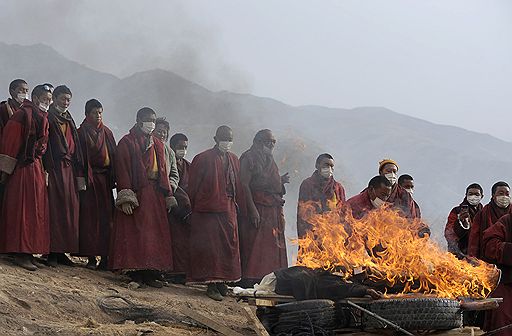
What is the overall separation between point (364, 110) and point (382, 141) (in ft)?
13.0

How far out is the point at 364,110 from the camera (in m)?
32.5

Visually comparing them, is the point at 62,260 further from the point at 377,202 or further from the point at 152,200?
Answer: the point at 377,202

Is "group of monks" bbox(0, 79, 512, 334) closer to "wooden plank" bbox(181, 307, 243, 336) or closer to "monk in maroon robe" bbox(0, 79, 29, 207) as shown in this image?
"monk in maroon robe" bbox(0, 79, 29, 207)

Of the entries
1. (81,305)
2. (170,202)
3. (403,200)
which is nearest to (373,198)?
(403,200)

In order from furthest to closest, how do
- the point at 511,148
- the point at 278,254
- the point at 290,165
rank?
the point at 511,148, the point at 290,165, the point at 278,254

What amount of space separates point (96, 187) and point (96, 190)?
39mm

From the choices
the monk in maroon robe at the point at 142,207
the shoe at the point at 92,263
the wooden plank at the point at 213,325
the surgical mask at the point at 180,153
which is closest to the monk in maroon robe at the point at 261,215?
the surgical mask at the point at 180,153

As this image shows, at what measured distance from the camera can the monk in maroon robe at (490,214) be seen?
7.22m

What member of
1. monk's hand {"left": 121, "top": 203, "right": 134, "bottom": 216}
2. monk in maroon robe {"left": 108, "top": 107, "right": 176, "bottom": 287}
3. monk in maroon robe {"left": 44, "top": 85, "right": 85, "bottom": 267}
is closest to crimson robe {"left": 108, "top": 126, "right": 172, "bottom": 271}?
monk in maroon robe {"left": 108, "top": 107, "right": 176, "bottom": 287}

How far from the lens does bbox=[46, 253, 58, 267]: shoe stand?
7707 millimetres

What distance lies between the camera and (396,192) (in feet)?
27.2

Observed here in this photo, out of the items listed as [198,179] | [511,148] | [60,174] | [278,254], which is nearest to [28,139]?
[60,174]

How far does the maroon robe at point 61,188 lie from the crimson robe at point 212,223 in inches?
55.6

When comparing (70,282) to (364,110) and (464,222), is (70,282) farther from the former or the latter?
(364,110)
